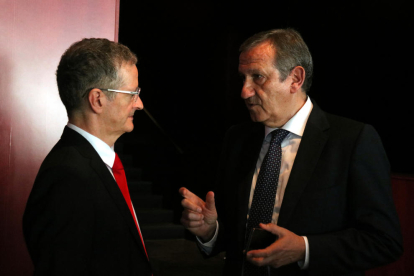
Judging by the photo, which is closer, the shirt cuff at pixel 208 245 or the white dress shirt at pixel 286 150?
the white dress shirt at pixel 286 150

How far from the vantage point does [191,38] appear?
23.0 feet

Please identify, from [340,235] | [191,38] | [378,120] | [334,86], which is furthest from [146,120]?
[340,235]

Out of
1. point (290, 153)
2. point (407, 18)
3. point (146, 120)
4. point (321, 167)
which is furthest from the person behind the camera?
point (146, 120)

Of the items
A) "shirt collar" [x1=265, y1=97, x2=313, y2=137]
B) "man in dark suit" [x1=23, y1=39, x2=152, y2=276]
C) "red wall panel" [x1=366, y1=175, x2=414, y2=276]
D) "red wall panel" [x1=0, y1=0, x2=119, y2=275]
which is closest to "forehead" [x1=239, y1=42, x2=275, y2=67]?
"shirt collar" [x1=265, y1=97, x2=313, y2=137]

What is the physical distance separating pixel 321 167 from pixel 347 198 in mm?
151

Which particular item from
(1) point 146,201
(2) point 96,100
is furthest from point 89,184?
(1) point 146,201

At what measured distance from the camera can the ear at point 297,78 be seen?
1784 millimetres

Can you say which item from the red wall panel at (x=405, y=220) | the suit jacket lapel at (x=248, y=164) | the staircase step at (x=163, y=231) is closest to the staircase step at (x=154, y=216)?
the staircase step at (x=163, y=231)

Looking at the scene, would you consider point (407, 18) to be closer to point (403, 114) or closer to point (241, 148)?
point (403, 114)

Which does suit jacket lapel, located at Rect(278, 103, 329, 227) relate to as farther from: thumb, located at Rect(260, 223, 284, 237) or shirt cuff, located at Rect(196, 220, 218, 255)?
shirt cuff, located at Rect(196, 220, 218, 255)

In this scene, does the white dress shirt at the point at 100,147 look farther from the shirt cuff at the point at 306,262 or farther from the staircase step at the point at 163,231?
the staircase step at the point at 163,231

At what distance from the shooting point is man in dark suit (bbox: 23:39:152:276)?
120 centimetres

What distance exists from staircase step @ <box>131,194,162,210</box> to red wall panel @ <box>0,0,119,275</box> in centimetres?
377

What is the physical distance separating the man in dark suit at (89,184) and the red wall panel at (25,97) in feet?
2.81
